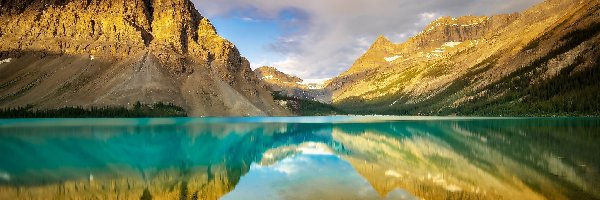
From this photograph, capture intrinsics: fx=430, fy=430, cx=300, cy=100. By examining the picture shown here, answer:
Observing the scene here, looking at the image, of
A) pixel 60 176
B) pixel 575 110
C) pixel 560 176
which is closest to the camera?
pixel 560 176

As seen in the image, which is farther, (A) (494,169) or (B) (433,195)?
(A) (494,169)

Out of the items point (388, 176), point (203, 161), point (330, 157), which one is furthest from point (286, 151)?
point (388, 176)

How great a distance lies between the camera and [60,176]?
30.2 meters

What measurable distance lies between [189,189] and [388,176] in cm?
1407

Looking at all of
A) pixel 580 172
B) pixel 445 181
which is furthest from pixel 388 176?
pixel 580 172

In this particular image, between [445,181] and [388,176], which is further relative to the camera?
[388,176]

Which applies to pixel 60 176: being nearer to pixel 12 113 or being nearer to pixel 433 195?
pixel 433 195

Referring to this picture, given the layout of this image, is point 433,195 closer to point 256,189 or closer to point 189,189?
point 256,189

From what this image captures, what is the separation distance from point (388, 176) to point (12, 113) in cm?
19690

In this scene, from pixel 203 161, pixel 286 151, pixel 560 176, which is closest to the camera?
pixel 560 176

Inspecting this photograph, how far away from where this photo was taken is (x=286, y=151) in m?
50.6

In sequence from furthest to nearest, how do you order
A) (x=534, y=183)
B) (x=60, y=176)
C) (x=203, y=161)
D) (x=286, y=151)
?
(x=286, y=151), (x=203, y=161), (x=60, y=176), (x=534, y=183)

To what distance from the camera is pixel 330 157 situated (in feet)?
144

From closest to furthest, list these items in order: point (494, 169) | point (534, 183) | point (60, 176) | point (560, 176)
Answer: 1. point (534, 183)
2. point (560, 176)
3. point (60, 176)
4. point (494, 169)
